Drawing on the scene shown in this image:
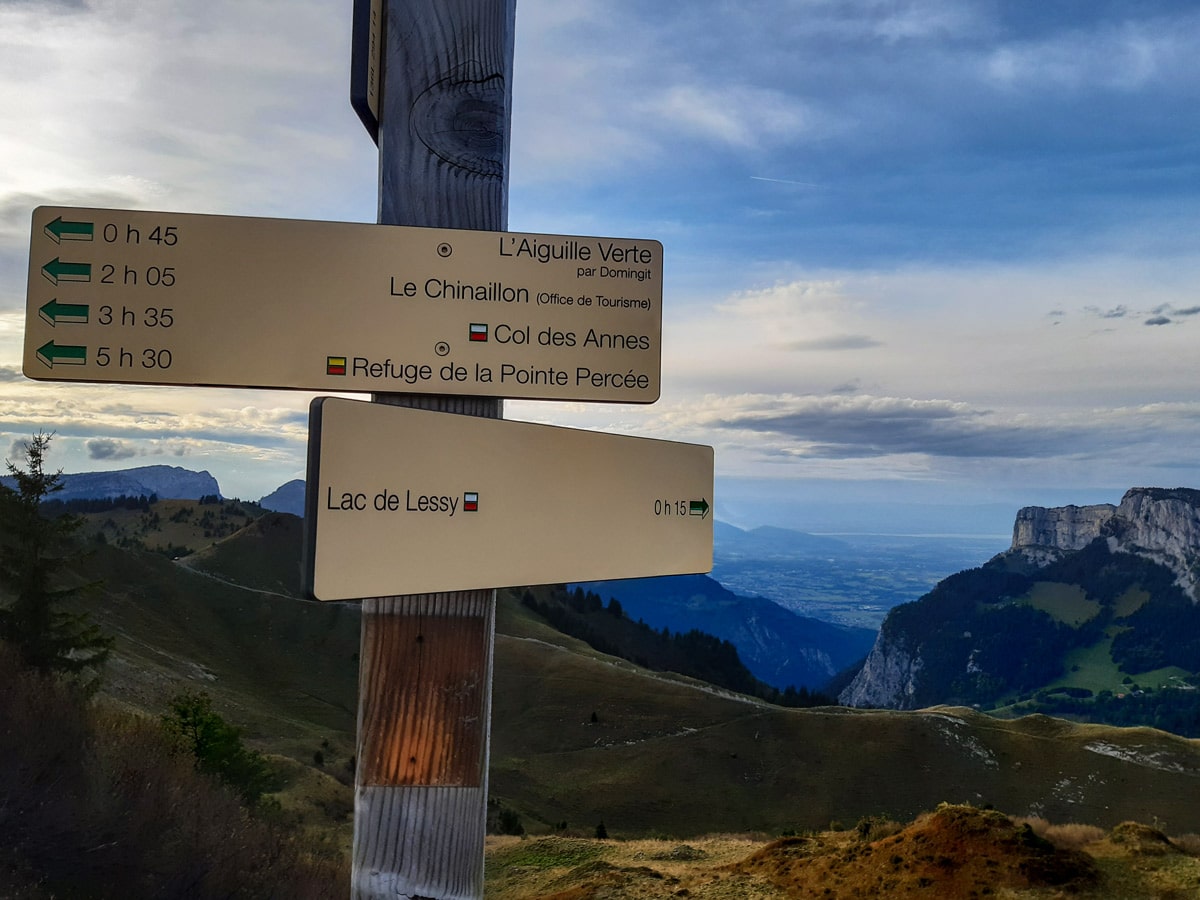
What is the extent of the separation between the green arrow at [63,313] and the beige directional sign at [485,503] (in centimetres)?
111

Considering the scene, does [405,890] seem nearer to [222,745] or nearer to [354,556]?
[354,556]

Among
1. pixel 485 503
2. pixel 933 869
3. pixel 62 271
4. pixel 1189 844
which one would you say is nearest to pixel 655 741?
pixel 1189 844

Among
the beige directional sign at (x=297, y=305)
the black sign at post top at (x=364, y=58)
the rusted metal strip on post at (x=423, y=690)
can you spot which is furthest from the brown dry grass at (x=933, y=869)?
the black sign at post top at (x=364, y=58)

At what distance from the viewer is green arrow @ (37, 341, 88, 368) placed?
2.65m

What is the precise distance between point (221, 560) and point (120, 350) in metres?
130

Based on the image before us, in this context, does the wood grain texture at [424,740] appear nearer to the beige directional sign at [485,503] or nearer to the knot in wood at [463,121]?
the beige directional sign at [485,503]

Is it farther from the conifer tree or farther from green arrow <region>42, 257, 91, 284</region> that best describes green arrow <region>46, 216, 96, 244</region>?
the conifer tree

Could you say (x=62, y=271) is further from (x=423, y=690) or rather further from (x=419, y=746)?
(x=419, y=746)

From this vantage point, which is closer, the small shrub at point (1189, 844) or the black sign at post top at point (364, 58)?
the black sign at post top at point (364, 58)

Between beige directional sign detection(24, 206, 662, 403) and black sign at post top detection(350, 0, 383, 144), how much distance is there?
1.60 ft

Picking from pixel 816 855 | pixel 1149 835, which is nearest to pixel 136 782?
pixel 816 855

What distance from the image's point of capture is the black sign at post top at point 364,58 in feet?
9.22

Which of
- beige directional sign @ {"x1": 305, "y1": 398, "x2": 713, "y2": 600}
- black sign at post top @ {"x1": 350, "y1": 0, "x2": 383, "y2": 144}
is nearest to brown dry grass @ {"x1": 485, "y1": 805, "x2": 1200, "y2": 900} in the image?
beige directional sign @ {"x1": 305, "y1": 398, "x2": 713, "y2": 600}

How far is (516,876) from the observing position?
61.1 feet
